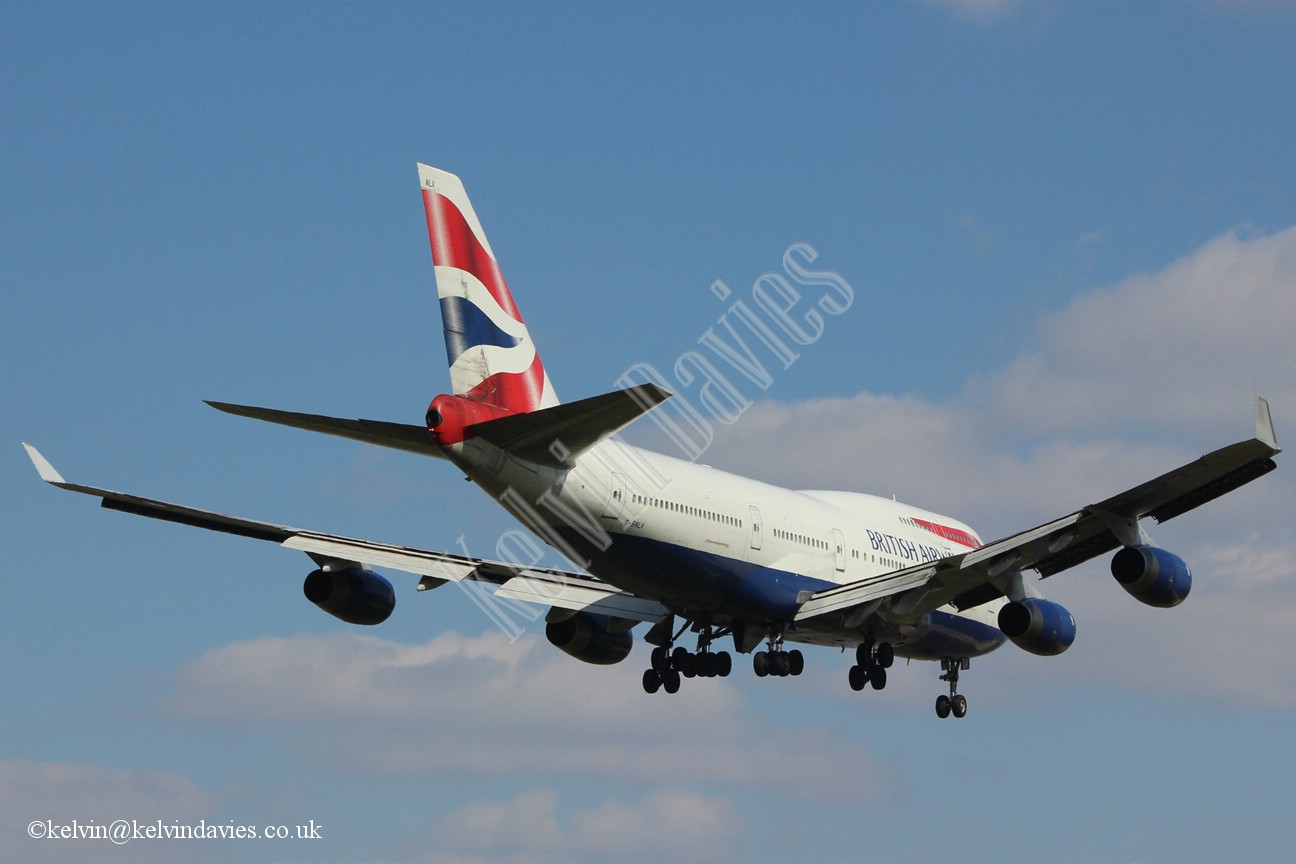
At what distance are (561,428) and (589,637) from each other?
10287 mm

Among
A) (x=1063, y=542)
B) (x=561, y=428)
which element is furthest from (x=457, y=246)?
(x=1063, y=542)

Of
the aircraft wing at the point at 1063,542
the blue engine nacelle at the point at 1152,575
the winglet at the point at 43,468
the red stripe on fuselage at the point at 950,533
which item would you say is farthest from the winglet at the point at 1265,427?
the winglet at the point at 43,468

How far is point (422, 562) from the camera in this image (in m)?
32.1

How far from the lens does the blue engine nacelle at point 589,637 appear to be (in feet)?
117

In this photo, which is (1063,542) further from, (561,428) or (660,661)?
(561,428)

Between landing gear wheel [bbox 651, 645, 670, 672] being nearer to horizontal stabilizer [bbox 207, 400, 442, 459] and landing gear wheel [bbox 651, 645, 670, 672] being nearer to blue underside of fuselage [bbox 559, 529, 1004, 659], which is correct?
blue underside of fuselage [bbox 559, 529, 1004, 659]

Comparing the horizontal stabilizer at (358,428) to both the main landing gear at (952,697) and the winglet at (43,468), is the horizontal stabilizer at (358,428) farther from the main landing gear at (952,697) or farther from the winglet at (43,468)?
the main landing gear at (952,697)

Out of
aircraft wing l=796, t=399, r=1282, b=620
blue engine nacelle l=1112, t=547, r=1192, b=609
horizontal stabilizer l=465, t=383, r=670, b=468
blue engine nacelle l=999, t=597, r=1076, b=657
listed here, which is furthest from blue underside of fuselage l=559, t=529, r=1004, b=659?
blue engine nacelle l=1112, t=547, r=1192, b=609

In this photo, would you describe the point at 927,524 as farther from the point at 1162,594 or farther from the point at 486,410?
the point at 486,410

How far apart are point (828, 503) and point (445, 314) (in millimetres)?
11632

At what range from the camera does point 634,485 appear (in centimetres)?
2997

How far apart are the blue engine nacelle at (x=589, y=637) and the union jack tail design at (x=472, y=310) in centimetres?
736

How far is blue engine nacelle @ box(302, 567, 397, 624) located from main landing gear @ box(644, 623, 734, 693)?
546 centimetres

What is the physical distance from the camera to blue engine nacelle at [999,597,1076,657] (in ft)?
106
